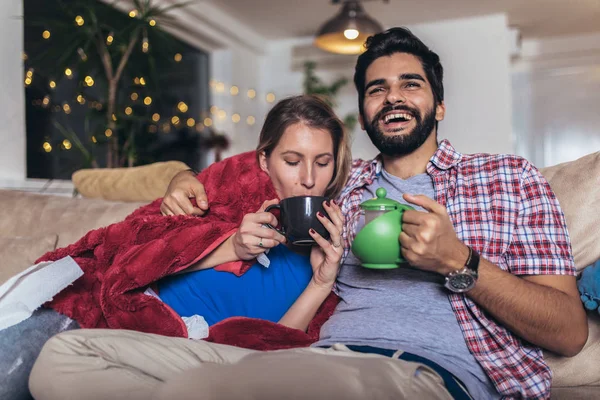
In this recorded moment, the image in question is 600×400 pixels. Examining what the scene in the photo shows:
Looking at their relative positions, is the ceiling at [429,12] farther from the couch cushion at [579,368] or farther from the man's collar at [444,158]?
the couch cushion at [579,368]

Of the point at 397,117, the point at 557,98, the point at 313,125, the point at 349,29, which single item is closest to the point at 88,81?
the point at 349,29

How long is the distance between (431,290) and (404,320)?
11 centimetres

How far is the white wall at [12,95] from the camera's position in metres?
2.97

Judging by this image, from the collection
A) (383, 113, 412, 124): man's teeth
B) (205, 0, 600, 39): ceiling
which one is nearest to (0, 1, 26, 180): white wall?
(205, 0, 600, 39): ceiling

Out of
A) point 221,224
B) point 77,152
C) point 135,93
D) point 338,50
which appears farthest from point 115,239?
point 338,50

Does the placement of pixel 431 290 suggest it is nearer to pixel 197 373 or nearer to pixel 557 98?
pixel 197 373

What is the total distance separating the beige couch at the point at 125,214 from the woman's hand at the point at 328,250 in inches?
22.5

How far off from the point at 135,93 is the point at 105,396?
323cm

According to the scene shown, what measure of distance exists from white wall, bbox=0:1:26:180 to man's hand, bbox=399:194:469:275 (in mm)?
2557

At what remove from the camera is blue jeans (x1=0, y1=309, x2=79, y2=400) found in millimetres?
1156

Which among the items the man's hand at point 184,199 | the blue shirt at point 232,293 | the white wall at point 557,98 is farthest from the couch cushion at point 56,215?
the white wall at point 557,98

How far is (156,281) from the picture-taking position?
56.9 inches

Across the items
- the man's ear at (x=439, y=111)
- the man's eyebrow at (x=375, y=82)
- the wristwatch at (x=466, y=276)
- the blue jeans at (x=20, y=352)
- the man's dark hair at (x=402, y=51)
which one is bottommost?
the blue jeans at (x=20, y=352)

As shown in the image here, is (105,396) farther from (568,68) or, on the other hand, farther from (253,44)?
(568,68)
